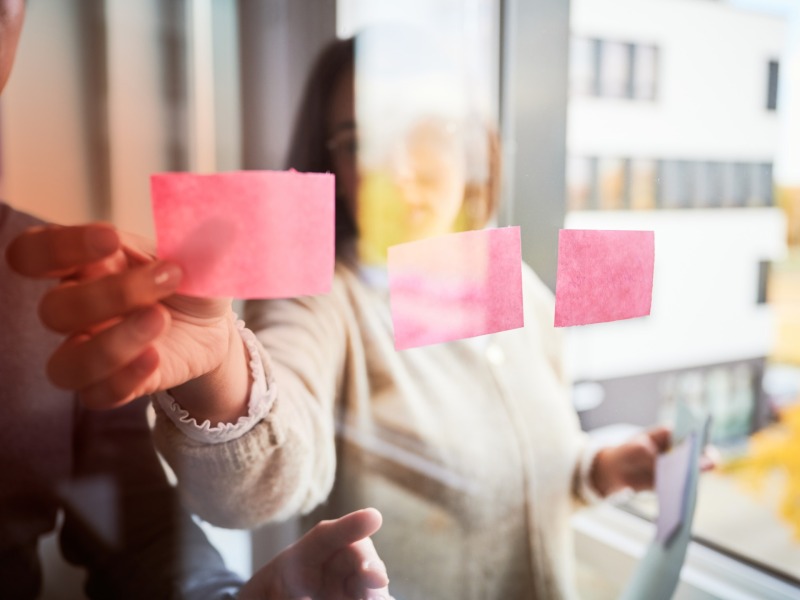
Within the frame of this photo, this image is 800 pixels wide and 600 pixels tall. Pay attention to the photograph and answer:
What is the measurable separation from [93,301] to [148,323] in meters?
0.03

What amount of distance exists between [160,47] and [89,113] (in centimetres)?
6

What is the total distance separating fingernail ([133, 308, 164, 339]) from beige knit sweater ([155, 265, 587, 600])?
101mm

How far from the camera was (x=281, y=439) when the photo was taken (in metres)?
0.41

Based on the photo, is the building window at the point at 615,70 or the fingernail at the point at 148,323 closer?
the fingernail at the point at 148,323

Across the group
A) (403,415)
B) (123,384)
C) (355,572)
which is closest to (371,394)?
(403,415)

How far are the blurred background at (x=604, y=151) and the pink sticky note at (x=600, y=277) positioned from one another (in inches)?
0.7

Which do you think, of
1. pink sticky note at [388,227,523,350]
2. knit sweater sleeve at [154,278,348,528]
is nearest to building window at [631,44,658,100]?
pink sticky note at [388,227,523,350]

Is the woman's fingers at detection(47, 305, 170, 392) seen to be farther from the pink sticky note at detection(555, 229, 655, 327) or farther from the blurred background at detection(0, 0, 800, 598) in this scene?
the pink sticky note at detection(555, 229, 655, 327)

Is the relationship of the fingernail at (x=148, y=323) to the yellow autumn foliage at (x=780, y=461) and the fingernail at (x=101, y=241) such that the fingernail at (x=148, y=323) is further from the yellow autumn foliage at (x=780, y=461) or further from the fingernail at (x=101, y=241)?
the yellow autumn foliage at (x=780, y=461)

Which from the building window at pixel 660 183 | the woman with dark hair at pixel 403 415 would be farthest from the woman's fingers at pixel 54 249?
the building window at pixel 660 183

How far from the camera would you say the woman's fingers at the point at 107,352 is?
0.29 m

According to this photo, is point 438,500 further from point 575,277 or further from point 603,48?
point 603,48

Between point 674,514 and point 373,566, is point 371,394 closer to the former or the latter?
point 373,566

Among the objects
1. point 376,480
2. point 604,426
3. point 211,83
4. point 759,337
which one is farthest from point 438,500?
point 759,337
